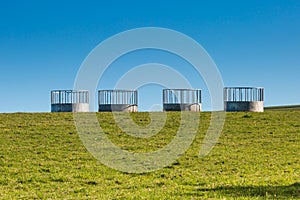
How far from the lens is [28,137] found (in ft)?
101

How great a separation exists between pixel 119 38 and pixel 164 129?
35.6ft

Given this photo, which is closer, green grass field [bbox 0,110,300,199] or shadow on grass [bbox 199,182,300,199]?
shadow on grass [bbox 199,182,300,199]

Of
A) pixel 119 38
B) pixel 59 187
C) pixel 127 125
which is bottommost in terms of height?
pixel 59 187

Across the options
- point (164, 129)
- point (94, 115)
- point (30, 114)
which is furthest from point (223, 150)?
point (30, 114)

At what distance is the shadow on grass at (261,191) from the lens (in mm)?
14391

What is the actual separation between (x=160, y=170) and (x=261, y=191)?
7774 mm

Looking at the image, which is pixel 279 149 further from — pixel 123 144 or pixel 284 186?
pixel 284 186

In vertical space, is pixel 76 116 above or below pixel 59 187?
above

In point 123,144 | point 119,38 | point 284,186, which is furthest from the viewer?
point 123,144

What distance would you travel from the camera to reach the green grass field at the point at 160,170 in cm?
1625

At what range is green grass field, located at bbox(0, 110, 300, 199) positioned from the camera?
1625 centimetres

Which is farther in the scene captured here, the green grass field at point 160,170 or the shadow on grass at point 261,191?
the green grass field at point 160,170

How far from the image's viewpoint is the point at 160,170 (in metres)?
22.3

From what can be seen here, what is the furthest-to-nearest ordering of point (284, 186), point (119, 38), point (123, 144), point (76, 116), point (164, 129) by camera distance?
1. point (76, 116)
2. point (164, 129)
3. point (123, 144)
4. point (119, 38)
5. point (284, 186)
